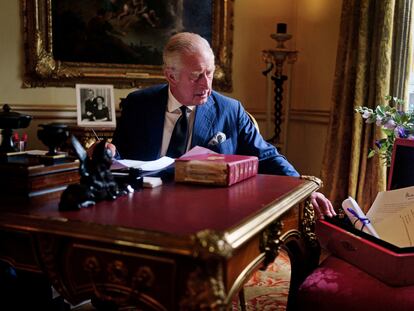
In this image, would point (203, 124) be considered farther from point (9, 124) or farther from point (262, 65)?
point (262, 65)

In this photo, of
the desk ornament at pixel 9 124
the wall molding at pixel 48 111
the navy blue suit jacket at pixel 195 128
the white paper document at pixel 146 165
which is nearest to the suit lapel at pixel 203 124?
the navy blue suit jacket at pixel 195 128

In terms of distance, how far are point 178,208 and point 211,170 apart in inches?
13.3

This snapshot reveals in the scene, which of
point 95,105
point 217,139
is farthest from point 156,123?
point 95,105

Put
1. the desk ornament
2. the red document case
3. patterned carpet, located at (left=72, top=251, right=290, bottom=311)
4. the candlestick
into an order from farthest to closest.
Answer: the candlestick < patterned carpet, located at (left=72, top=251, right=290, bottom=311) < the red document case < the desk ornament

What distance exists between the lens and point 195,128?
86.7 inches

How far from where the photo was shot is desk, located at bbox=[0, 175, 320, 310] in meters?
0.95

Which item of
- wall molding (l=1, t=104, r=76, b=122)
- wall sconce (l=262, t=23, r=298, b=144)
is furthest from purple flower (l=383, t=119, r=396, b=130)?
wall molding (l=1, t=104, r=76, b=122)

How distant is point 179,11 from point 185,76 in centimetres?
212

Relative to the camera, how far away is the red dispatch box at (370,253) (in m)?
1.49

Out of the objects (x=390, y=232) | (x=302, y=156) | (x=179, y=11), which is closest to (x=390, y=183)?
(x=390, y=232)

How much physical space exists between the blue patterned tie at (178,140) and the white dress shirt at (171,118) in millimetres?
31

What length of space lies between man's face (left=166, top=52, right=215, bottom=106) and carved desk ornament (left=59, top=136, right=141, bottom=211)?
95 centimetres

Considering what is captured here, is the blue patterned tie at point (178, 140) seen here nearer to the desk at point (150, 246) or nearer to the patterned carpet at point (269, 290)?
the patterned carpet at point (269, 290)

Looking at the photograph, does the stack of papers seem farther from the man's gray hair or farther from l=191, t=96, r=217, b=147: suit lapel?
the man's gray hair
